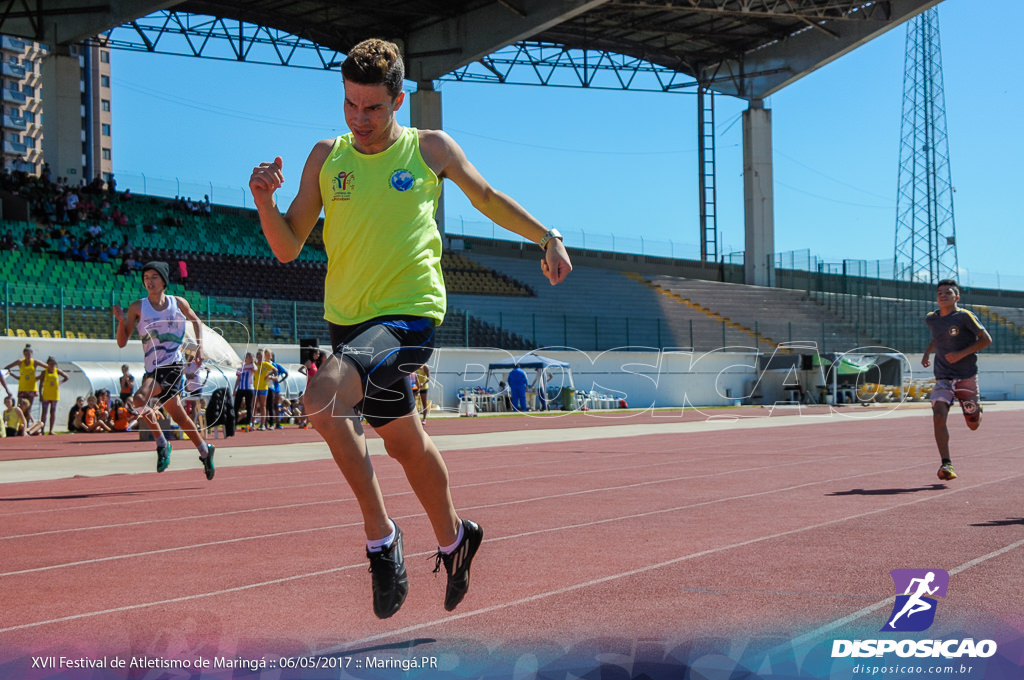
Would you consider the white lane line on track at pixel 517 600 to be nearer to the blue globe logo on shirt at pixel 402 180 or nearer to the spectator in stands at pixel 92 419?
the blue globe logo on shirt at pixel 402 180

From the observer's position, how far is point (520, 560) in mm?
6160

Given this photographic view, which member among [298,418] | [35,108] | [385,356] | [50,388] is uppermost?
[35,108]

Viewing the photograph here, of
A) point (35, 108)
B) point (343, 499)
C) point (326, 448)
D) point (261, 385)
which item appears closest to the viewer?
point (343, 499)

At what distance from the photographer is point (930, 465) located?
12.8 meters

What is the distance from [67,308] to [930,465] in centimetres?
2067

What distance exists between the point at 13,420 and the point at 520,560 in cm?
1820

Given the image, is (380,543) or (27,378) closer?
(380,543)

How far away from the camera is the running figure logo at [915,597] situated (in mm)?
4316

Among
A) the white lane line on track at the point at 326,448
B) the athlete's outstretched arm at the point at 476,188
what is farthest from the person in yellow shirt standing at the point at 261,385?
the athlete's outstretched arm at the point at 476,188

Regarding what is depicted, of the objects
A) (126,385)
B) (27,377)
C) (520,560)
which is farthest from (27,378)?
(520,560)

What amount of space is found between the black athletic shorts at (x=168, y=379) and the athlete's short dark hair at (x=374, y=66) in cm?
676

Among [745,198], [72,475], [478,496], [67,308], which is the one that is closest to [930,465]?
[478,496]

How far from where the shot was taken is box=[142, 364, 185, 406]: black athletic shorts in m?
10.3

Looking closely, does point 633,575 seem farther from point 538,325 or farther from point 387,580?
Result: point 538,325
